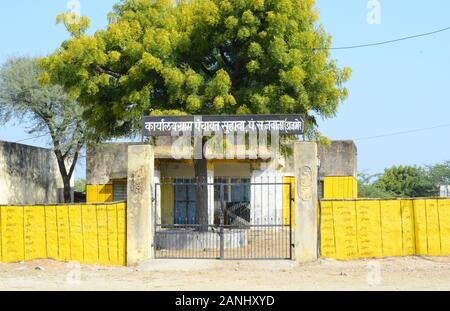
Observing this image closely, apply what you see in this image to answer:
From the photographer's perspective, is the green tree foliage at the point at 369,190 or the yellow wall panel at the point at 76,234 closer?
the yellow wall panel at the point at 76,234

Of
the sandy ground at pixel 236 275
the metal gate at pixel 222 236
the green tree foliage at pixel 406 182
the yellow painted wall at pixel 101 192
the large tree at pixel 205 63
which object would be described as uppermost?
the large tree at pixel 205 63

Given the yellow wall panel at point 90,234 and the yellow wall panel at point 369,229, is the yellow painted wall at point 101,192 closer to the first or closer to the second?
the yellow wall panel at point 90,234

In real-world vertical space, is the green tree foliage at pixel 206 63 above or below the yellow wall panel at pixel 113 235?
above

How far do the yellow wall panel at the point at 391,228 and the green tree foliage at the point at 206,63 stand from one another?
517 centimetres

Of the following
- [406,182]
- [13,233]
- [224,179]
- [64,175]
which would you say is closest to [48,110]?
[64,175]

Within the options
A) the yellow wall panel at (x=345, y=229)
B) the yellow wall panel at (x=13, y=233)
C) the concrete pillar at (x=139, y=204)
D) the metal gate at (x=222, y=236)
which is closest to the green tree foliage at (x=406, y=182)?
the metal gate at (x=222, y=236)

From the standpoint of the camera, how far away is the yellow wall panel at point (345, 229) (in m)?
19.0

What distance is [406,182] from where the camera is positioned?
193 feet

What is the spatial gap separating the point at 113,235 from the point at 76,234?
976mm

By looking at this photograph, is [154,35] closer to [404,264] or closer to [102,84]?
[102,84]

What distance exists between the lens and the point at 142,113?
77.4ft

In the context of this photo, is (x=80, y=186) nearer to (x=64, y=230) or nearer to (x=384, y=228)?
(x=64, y=230)
